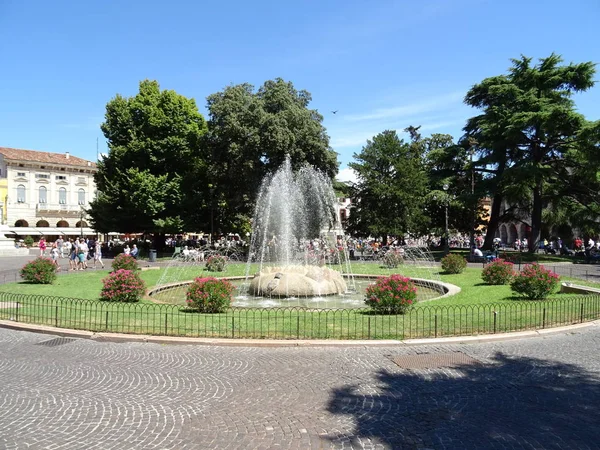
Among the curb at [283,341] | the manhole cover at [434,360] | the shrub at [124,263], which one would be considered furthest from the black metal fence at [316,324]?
the shrub at [124,263]

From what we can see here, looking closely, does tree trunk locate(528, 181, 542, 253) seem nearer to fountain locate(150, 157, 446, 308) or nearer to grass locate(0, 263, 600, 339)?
fountain locate(150, 157, 446, 308)

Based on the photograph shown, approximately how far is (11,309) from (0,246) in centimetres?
3133

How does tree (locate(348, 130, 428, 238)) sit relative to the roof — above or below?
below

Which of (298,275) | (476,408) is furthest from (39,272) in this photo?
(476,408)

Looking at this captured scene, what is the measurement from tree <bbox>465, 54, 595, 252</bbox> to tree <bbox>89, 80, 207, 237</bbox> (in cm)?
2538

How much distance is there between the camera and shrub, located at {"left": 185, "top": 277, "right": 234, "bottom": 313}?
479 inches

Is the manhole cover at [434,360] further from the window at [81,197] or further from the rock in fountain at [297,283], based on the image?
the window at [81,197]

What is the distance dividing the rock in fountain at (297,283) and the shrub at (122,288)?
418cm

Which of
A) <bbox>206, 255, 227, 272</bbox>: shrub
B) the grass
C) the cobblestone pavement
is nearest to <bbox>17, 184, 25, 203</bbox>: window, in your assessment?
<bbox>206, 255, 227, 272</bbox>: shrub

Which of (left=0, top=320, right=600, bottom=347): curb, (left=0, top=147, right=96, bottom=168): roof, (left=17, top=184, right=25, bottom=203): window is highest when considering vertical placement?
(left=0, top=147, right=96, bottom=168): roof

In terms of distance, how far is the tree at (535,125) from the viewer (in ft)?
108

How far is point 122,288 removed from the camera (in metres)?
14.2

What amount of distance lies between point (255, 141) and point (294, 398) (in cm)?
2978

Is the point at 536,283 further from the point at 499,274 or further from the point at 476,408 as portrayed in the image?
the point at 476,408
